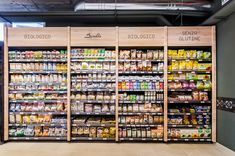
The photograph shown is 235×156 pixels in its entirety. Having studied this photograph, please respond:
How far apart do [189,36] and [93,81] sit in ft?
9.11

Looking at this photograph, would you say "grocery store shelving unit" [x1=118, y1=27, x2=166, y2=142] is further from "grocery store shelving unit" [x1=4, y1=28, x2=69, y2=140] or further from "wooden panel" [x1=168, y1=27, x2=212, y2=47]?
"grocery store shelving unit" [x1=4, y1=28, x2=69, y2=140]

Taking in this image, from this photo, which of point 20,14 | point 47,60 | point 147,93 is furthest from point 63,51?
point 147,93

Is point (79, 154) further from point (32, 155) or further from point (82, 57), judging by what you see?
point (82, 57)

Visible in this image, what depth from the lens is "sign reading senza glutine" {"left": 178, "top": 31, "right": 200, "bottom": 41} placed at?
641 centimetres

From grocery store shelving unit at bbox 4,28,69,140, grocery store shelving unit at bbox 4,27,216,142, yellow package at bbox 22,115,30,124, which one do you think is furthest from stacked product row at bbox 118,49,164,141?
yellow package at bbox 22,115,30,124

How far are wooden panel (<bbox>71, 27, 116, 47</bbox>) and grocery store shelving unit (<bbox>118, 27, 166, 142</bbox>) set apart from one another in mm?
262

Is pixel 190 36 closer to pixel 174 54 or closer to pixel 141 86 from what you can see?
pixel 174 54

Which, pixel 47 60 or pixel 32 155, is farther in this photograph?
pixel 47 60

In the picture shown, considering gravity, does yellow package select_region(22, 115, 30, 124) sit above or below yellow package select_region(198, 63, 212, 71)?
below

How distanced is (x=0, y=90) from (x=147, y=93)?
383 cm

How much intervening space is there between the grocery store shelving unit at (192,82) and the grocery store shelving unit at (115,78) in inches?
1.0

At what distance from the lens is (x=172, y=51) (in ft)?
21.3

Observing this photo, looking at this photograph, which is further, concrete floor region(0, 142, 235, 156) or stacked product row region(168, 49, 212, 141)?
stacked product row region(168, 49, 212, 141)

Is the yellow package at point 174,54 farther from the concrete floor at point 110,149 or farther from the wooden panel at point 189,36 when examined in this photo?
the concrete floor at point 110,149
